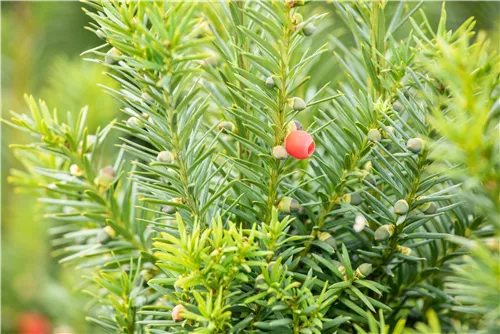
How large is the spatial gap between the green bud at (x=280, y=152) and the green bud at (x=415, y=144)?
95 millimetres

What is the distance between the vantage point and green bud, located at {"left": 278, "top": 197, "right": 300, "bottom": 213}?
0.45 meters

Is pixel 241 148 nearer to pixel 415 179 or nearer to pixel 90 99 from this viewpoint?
pixel 415 179

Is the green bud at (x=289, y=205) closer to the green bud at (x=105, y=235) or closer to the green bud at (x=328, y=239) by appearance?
the green bud at (x=328, y=239)

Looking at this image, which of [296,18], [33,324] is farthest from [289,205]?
[33,324]

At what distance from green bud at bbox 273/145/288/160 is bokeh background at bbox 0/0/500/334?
63cm

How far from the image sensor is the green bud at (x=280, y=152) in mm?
419

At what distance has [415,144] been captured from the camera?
404 millimetres

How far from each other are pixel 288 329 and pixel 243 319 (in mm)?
41

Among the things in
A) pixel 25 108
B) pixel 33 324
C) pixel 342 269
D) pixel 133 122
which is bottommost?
pixel 33 324

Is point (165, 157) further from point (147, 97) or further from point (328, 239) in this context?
point (328, 239)

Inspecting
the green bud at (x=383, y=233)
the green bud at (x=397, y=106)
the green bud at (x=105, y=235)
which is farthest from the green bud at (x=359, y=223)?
the green bud at (x=105, y=235)

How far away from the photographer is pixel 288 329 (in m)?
0.42

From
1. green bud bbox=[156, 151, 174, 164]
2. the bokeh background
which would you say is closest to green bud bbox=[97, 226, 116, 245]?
green bud bbox=[156, 151, 174, 164]

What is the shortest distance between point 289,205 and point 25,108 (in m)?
1.02
